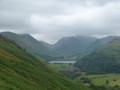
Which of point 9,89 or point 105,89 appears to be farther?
point 105,89

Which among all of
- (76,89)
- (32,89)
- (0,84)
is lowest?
(76,89)

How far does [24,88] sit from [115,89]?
14228cm

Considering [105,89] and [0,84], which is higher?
[0,84]

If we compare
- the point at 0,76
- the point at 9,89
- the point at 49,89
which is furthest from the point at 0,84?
the point at 49,89

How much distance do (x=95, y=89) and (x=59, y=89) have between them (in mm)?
88027

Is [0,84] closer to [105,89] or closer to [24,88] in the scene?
[24,88]

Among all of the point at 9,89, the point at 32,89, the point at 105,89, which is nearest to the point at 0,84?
the point at 9,89

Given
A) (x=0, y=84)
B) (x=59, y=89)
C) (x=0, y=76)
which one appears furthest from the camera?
(x=59, y=89)

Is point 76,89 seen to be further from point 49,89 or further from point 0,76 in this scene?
point 0,76

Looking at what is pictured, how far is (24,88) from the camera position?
6372cm

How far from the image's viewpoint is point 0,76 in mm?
61750

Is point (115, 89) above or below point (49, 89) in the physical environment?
below

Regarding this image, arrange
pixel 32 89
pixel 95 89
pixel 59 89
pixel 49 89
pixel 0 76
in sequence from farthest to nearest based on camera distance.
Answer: pixel 95 89 → pixel 59 89 → pixel 49 89 → pixel 32 89 → pixel 0 76

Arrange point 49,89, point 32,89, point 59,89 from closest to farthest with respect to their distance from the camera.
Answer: point 32,89 < point 49,89 < point 59,89
